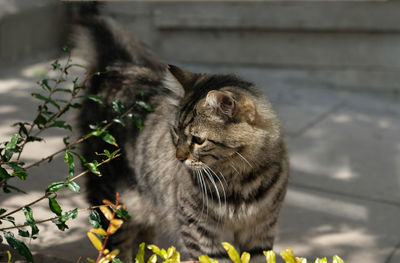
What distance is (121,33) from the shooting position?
439cm

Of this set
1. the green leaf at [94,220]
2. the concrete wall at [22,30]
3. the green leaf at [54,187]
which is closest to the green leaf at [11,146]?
the green leaf at [54,187]

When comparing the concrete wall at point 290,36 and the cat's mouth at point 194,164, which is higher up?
the cat's mouth at point 194,164

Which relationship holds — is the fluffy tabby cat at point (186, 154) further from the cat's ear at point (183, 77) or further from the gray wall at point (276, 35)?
the gray wall at point (276, 35)

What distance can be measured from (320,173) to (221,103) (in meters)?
2.61

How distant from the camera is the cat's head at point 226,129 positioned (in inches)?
127

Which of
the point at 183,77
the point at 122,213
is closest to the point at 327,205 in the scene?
the point at 183,77

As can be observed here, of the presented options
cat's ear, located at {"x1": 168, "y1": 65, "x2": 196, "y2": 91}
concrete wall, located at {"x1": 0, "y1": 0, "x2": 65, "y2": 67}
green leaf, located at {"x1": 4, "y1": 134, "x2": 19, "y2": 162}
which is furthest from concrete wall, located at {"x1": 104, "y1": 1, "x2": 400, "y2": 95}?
green leaf, located at {"x1": 4, "y1": 134, "x2": 19, "y2": 162}

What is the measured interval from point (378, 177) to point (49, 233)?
288 centimetres

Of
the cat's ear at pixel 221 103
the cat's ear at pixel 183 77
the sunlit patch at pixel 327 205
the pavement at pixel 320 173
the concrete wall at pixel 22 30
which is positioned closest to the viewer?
the cat's ear at pixel 221 103

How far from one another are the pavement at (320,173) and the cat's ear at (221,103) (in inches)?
57.1

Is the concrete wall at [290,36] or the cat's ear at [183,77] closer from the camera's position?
the cat's ear at [183,77]

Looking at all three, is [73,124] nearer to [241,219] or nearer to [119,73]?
[119,73]

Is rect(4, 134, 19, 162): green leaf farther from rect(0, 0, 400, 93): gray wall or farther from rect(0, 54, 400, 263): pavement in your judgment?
rect(0, 0, 400, 93): gray wall

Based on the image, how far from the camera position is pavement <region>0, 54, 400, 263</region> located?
14.1ft
